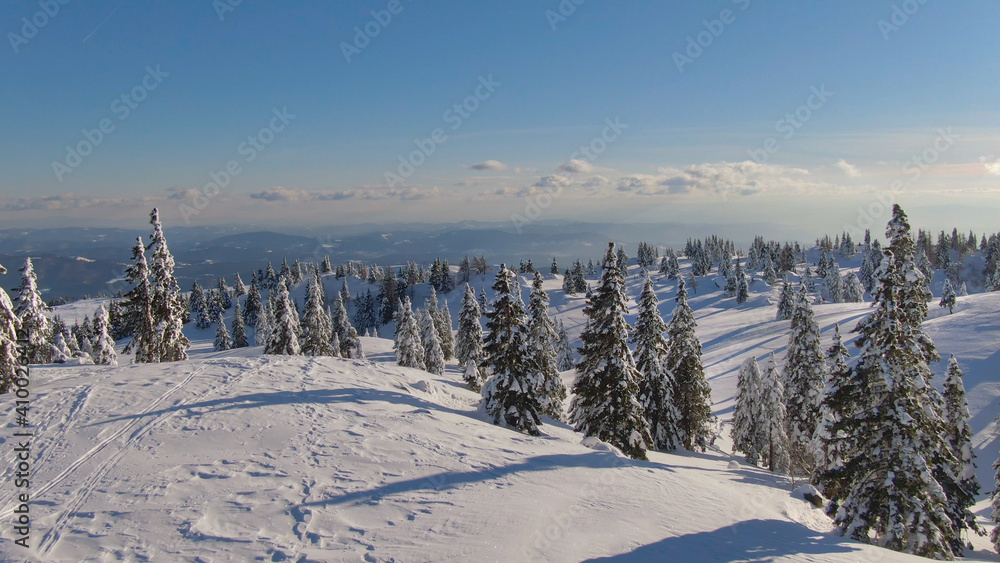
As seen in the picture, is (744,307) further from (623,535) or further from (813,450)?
(623,535)

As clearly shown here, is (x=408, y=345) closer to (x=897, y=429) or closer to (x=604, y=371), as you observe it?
(x=604, y=371)

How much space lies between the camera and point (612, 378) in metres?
23.6

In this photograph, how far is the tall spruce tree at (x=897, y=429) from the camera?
14430mm

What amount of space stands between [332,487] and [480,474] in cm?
424

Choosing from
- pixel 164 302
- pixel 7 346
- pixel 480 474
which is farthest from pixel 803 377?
pixel 164 302

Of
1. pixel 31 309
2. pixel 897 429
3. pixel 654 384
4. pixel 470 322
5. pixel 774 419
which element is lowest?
pixel 774 419

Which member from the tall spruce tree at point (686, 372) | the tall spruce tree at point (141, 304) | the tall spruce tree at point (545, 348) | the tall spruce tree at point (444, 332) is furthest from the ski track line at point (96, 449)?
the tall spruce tree at point (444, 332)

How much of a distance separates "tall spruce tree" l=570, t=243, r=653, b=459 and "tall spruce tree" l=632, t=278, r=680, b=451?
4.63m

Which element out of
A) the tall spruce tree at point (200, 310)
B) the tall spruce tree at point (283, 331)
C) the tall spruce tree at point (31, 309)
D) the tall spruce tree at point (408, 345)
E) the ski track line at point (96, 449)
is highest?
the tall spruce tree at point (31, 309)

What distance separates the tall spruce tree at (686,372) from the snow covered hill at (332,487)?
27.7 ft

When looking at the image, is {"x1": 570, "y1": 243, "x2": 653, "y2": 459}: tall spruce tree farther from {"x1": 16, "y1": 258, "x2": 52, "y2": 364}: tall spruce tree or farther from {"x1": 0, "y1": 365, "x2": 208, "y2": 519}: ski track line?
{"x1": 16, "y1": 258, "x2": 52, "y2": 364}: tall spruce tree

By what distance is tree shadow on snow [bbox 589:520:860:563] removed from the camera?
34.8 feet

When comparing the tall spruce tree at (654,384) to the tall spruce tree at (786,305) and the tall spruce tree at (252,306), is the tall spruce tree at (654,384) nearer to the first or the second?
the tall spruce tree at (786,305)

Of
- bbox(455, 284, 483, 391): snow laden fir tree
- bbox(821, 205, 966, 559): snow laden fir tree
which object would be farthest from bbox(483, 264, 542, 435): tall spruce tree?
bbox(455, 284, 483, 391): snow laden fir tree
